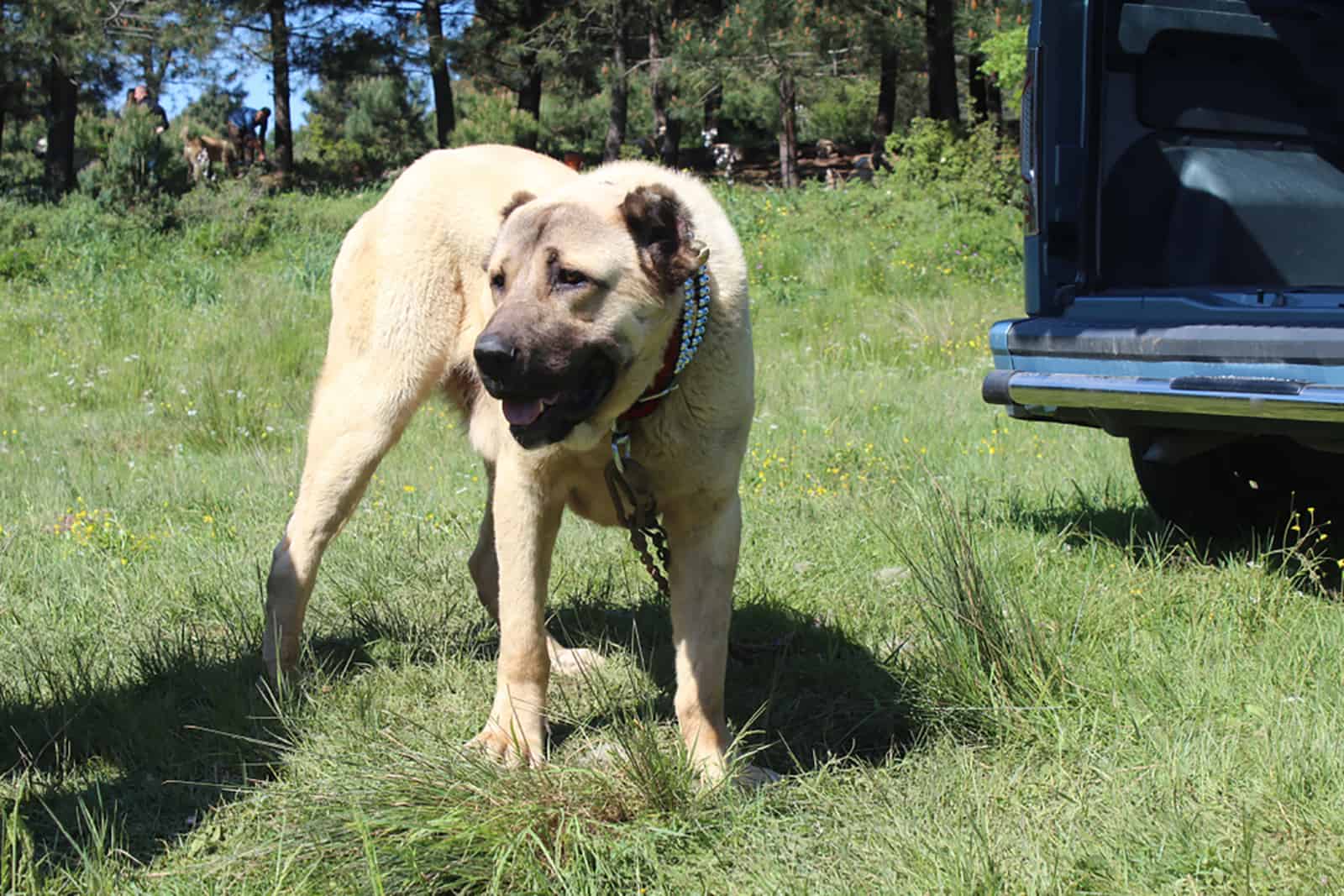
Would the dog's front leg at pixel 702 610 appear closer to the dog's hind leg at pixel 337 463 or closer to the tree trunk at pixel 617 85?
the dog's hind leg at pixel 337 463

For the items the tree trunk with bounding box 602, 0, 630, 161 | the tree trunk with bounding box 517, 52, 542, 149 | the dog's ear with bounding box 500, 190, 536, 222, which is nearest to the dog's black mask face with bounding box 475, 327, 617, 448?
the dog's ear with bounding box 500, 190, 536, 222

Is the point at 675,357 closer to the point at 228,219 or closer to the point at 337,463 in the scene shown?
the point at 337,463

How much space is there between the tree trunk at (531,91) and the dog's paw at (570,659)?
60.2ft

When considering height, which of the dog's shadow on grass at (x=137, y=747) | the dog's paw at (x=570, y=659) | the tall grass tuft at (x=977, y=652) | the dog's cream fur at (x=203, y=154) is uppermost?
the dog's cream fur at (x=203, y=154)

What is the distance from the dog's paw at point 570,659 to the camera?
12.5ft

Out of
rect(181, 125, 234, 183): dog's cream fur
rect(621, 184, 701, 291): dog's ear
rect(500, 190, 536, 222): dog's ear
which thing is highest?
rect(181, 125, 234, 183): dog's cream fur

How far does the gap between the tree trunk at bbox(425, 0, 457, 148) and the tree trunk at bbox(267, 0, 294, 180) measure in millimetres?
2823

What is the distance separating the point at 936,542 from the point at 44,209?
16457mm

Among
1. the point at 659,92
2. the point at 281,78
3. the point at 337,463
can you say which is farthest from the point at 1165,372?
the point at 281,78

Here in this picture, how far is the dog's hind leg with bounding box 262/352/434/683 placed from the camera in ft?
12.3

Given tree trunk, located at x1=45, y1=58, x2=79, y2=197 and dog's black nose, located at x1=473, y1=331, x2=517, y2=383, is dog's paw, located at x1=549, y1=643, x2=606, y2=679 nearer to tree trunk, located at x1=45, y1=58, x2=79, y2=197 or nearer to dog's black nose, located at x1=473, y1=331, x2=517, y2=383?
dog's black nose, located at x1=473, y1=331, x2=517, y2=383

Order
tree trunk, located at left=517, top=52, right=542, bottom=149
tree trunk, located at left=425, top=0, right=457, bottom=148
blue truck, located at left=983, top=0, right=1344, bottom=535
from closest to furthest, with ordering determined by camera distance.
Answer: blue truck, located at left=983, top=0, right=1344, bottom=535
tree trunk, located at left=517, top=52, right=542, bottom=149
tree trunk, located at left=425, top=0, right=457, bottom=148

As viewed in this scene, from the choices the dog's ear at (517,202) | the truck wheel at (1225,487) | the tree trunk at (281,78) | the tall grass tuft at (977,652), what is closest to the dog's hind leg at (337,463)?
the dog's ear at (517,202)

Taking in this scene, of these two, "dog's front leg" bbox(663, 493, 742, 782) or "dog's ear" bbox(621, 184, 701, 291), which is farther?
"dog's front leg" bbox(663, 493, 742, 782)
